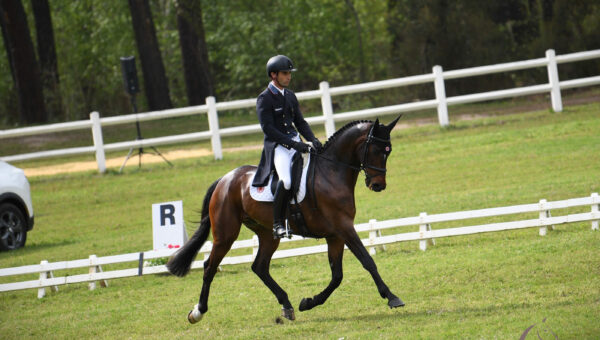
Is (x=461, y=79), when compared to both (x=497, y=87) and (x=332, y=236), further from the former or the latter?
(x=332, y=236)

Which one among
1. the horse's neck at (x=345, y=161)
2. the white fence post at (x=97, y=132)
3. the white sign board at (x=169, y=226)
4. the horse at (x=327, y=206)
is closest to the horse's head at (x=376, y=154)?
the horse at (x=327, y=206)

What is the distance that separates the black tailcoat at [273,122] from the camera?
8328 millimetres

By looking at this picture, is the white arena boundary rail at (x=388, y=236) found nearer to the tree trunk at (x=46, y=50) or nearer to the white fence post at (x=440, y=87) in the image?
the white fence post at (x=440, y=87)

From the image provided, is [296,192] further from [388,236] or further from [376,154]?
[388,236]

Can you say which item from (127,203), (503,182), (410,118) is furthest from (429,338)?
(410,118)

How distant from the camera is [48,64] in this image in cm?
3338

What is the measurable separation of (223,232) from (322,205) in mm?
1235

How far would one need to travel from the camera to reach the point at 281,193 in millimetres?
8234

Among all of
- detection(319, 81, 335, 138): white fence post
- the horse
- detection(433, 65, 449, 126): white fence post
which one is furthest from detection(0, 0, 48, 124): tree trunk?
the horse

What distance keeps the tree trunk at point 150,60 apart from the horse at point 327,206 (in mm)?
22222

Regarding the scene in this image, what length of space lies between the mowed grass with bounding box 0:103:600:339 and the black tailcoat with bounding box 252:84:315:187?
1.56m

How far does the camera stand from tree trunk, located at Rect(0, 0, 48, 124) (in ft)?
96.5

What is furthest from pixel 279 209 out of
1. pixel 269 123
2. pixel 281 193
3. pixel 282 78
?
pixel 282 78

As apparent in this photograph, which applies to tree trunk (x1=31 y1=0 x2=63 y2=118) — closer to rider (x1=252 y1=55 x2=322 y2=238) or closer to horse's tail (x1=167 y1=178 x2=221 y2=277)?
horse's tail (x1=167 y1=178 x2=221 y2=277)
